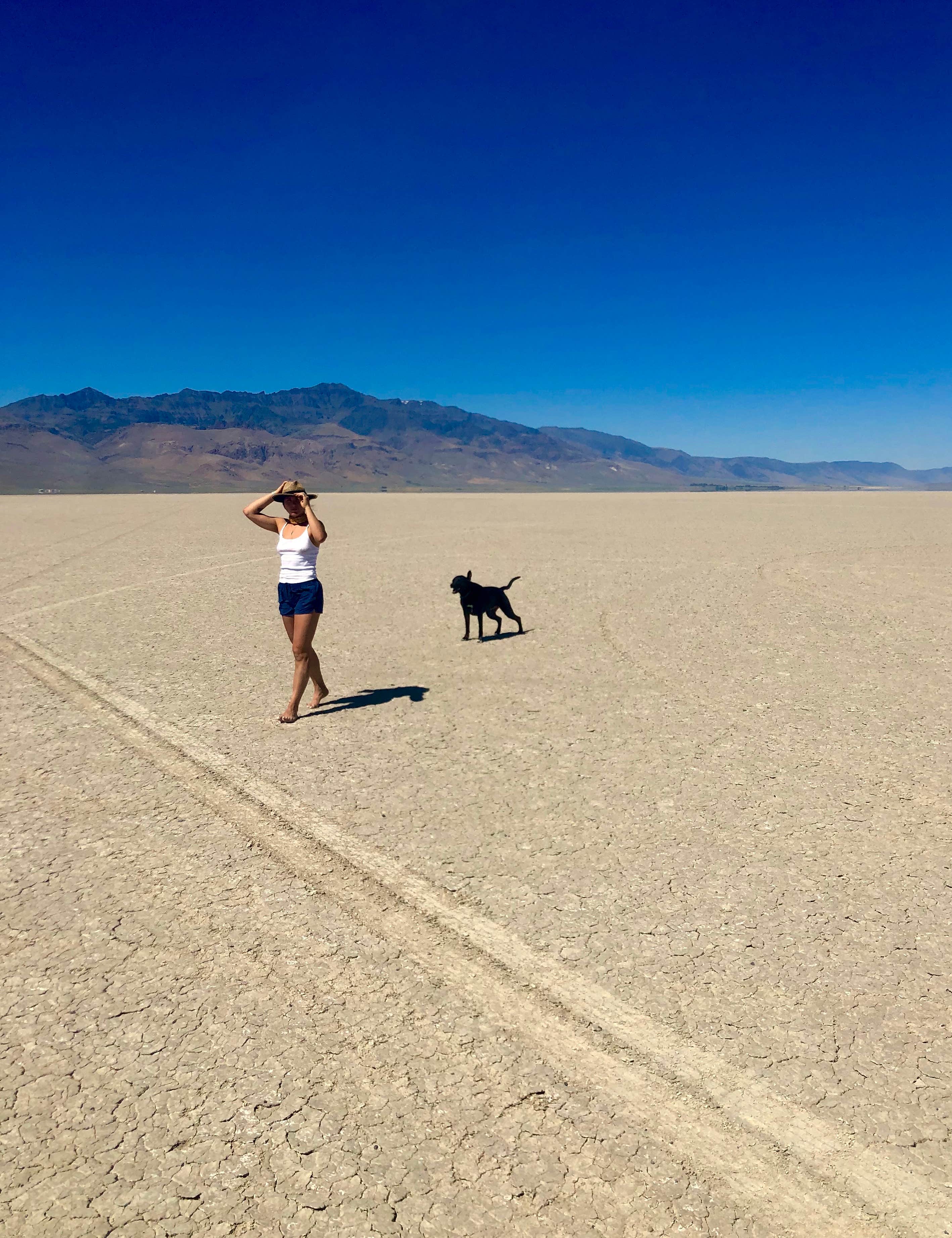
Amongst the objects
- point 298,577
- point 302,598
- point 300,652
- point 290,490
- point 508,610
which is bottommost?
point 508,610

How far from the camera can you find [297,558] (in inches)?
267

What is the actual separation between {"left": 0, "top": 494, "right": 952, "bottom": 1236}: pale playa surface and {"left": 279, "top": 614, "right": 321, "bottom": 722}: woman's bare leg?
0.73ft

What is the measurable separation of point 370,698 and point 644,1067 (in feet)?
16.6

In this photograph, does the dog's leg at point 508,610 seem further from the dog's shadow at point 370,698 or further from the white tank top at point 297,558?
the white tank top at point 297,558

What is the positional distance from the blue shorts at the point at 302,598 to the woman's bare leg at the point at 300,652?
4cm

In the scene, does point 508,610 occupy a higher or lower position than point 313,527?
lower

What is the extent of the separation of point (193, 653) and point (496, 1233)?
7.85 meters

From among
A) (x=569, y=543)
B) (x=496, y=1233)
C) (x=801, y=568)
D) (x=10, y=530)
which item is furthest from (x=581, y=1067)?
(x=10, y=530)

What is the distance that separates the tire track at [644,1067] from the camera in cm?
245

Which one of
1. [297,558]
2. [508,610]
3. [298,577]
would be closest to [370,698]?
[298,577]

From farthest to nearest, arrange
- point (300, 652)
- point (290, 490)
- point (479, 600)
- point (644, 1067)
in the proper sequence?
point (479, 600), point (300, 652), point (290, 490), point (644, 1067)

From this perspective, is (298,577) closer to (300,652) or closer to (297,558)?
(297,558)

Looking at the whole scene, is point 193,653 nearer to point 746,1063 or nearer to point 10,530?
point 746,1063

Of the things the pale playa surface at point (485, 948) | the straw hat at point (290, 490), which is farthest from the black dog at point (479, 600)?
the straw hat at point (290, 490)
